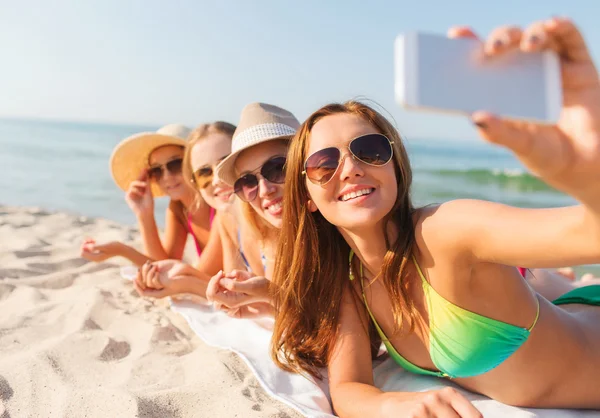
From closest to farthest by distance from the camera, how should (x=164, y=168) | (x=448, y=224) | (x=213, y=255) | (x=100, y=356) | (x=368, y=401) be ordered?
(x=448, y=224)
(x=368, y=401)
(x=100, y=356)
(x=213, y=255)
(x=164, y=168)

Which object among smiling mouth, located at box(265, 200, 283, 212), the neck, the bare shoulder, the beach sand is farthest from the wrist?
the bare shoulder

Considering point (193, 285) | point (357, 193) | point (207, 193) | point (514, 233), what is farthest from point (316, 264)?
point (207, 193)

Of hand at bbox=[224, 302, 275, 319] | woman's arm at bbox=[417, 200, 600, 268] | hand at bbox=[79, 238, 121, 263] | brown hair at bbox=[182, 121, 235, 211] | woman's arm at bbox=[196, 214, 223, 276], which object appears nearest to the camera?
woman's arm at bbox=[417, 200, 600, 268]

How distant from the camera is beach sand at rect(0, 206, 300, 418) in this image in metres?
2.53

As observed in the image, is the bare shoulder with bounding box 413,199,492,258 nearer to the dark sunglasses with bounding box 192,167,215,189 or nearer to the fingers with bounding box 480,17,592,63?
the fingers with bounding box 480,17,592,63

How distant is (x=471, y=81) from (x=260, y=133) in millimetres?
2324

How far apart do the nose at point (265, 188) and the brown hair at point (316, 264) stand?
643 millimetres

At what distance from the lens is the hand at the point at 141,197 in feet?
16.7

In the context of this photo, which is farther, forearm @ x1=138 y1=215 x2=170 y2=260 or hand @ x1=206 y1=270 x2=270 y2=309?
forearm @ x1=138 y1=215 x2=170 y2=260

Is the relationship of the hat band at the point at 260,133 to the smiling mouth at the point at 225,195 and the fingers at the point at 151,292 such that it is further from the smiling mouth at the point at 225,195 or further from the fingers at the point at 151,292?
the fingers at the point at 151,292

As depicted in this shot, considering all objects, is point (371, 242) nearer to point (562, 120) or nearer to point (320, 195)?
point (320, 195)

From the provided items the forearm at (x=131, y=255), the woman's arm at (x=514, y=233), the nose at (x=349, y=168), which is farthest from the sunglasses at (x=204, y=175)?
the woman's arm at (x=514, y=233)

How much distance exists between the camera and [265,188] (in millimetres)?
3291

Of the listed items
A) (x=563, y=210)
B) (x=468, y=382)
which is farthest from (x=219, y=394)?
(x=563, y=210)
